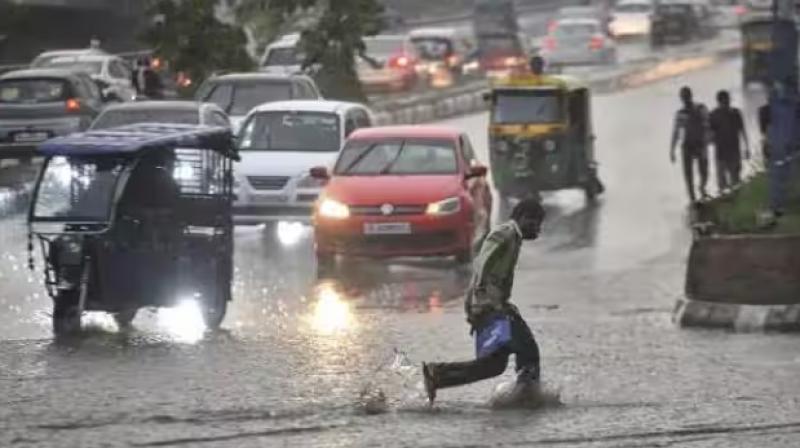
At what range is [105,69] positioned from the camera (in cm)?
4125

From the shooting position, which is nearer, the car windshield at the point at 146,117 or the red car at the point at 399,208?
the red car at the point at 399,208

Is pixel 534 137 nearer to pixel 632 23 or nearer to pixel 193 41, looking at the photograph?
pixel 193 41

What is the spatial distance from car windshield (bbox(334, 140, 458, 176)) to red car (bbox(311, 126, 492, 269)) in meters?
0.01

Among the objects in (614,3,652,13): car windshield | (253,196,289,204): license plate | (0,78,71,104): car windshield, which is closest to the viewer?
(253,196,289,204): license plate

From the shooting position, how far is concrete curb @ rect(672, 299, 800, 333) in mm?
15672

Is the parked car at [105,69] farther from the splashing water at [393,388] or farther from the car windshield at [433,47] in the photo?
the splashing water at [393,388]

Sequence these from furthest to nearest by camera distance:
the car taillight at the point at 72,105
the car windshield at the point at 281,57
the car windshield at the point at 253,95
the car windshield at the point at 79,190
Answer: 1. the car windshield at the point at 281,57
2. the car taillight at the point at 72,105
3. the car windshield at the point at 253,95
4. the car windshield at the point at 79,190

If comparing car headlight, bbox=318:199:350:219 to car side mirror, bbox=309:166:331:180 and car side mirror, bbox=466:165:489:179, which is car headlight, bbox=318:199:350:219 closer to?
car side mirror, bbox=309:166:331:180

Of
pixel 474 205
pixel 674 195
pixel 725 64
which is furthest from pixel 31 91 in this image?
pixel 725 64

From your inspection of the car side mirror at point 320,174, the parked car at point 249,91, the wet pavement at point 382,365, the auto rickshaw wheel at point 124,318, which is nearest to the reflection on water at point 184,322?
the wet pavement at point 382,365

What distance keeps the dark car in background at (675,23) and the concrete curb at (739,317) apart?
188 feet

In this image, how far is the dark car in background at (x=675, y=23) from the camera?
73188 mm

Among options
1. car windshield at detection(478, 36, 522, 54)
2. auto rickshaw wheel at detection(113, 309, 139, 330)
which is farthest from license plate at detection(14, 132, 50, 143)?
car windshield at detection(478, 36, 522, 54)

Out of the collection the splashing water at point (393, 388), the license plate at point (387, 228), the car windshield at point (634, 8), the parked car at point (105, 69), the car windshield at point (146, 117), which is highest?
the splashing water at point (393, 388)
